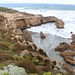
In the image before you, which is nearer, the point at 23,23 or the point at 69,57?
the point at 69,57

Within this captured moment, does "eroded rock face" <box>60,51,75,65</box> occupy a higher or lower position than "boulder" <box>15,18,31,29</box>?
lower

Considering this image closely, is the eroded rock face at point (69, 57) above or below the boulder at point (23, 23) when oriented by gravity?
below

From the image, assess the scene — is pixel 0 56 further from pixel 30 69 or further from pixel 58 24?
pixel 58 24

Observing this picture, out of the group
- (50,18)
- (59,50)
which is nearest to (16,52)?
(59,50)

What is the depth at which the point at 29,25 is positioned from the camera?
3297 cm

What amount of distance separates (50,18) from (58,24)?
9392 mm

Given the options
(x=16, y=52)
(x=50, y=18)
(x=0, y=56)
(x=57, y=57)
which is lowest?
(x=57, y=57)

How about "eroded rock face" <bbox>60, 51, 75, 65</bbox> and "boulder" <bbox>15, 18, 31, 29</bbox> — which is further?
"boulder" <bbox>15, 18, 31, 29</bbox>

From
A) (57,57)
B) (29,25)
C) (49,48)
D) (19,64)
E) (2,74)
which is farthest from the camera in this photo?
(29,25)

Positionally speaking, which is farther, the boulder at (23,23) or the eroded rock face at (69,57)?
the boulder at (23,23)

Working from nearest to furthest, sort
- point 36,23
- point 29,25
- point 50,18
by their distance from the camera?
point 29,25 → point 36,23 → point 50,18

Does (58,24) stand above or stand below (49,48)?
above

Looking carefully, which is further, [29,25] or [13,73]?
[29,25]

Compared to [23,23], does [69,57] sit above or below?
below
